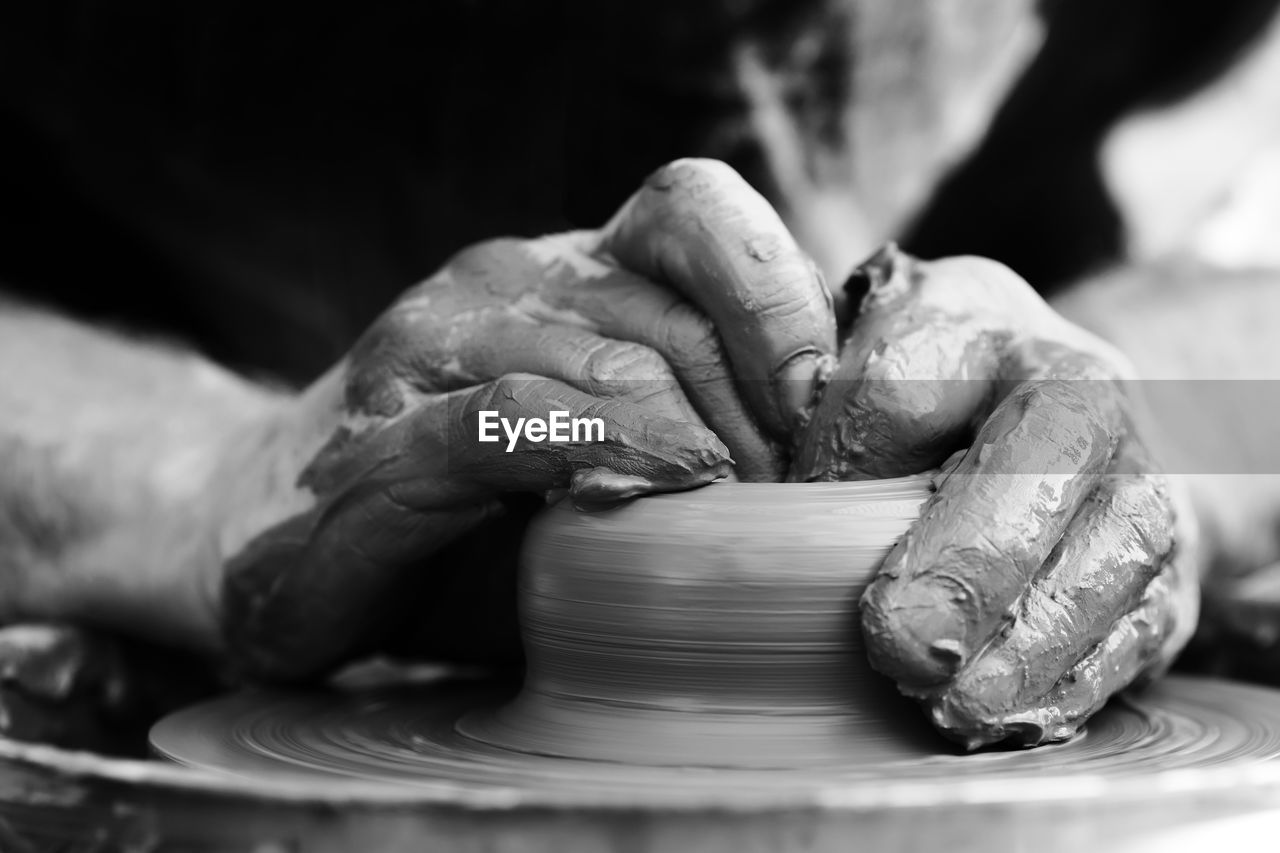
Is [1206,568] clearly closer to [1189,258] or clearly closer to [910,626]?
[1189,258]

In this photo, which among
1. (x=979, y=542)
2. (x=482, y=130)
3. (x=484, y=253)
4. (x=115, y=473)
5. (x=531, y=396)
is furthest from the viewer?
(x=482, y=130)

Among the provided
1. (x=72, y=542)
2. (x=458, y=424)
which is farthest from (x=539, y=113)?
(x=458, y=424)

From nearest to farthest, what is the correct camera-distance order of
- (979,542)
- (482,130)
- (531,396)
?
(979,542)
(531,396)
(482,130)

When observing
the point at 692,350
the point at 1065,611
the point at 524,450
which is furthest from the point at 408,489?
the point at 1065,611

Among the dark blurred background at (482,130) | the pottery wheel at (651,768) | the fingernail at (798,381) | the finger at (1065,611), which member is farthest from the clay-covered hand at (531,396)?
the dark blurred background at (482,130)

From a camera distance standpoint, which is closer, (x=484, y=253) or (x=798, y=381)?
(x=798, y=381)

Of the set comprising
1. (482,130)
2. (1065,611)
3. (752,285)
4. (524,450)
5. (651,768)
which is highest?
(482,130)

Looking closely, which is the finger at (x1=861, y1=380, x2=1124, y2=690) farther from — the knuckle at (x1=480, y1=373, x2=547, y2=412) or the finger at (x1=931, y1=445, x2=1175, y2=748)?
the knuckle at (x1=480, y1=373, x2=547, y2=412)

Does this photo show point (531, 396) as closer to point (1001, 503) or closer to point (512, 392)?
point (512, 392)
